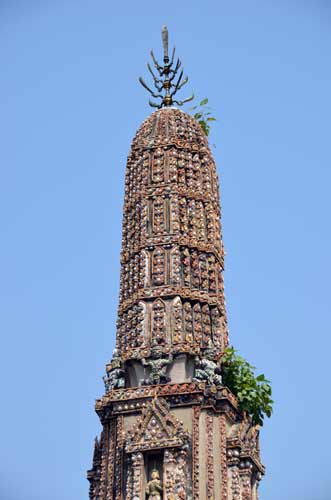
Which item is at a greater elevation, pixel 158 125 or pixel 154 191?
pixel 158 125

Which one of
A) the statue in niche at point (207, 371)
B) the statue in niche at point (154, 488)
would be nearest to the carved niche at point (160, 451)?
the statue in niche at point (154, 488)

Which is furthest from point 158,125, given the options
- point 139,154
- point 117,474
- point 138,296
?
point 117,474

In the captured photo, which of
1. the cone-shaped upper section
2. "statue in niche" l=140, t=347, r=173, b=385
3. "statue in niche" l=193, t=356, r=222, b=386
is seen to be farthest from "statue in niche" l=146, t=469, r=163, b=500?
the cone-shaped upper section

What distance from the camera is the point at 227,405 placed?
3166cm

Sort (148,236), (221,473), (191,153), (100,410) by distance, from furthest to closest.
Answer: (191,153) → (148,236) → (100,410) → (221,473)

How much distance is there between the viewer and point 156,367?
3181 cm

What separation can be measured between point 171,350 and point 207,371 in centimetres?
123

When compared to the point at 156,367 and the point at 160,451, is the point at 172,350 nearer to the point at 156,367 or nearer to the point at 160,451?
the point at 156,367

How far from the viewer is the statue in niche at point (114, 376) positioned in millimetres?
32500

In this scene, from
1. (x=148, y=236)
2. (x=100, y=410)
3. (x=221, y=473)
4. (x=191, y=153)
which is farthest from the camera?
(x=191, y=153)

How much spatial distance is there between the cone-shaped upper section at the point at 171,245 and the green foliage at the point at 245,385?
0.62 meters

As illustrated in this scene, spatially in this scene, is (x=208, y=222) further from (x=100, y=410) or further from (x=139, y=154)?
(x=100, y=410)

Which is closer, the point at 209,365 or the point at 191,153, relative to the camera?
the point at 209,365

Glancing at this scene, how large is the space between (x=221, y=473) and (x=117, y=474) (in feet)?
9.73
